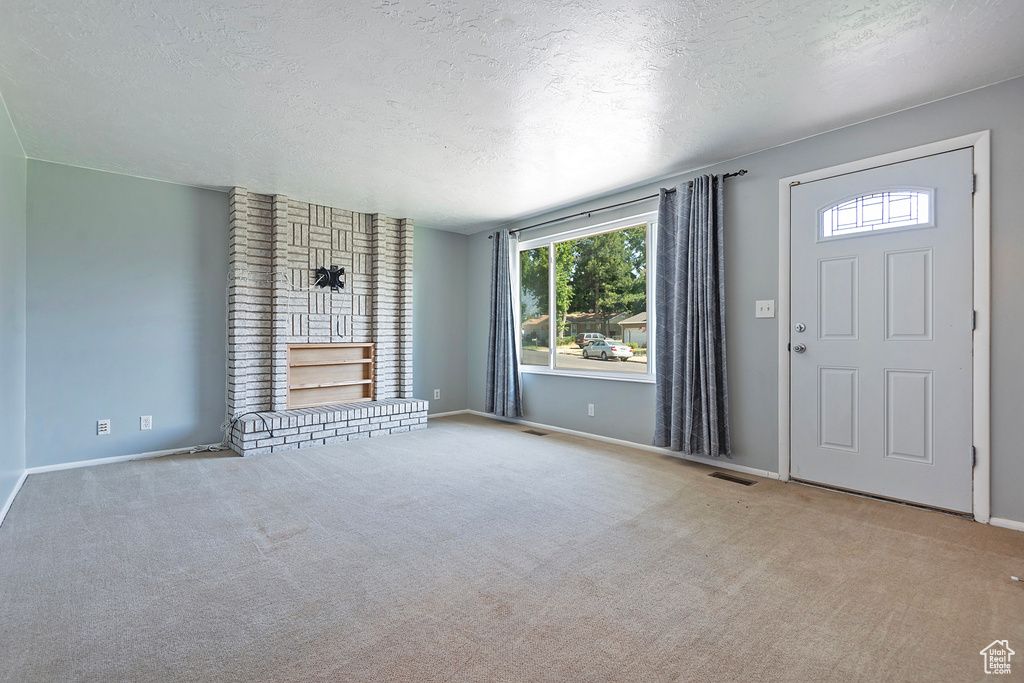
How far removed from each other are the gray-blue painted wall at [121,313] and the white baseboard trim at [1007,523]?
578 cm

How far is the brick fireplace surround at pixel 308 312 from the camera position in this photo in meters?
4.42

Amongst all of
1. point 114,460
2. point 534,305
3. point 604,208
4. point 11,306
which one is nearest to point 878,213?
point 604,208

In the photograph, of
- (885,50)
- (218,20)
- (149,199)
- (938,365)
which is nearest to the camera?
(218,20)

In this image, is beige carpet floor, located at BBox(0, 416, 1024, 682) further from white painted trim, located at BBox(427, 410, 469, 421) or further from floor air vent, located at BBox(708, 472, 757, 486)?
white painted trim, located at BBox(427, 410, 469, 421)

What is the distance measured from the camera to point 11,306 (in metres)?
3.10

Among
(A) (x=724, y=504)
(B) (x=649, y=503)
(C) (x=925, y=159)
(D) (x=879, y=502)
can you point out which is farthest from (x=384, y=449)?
(C) (x=925, y=159)

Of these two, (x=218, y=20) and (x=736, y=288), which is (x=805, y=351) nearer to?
(x=736, y=288)

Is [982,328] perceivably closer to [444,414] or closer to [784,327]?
[784,327]

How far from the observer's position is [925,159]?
280 centimetres

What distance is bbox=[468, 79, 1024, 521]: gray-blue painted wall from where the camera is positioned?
254 centimetres

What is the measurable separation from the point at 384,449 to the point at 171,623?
2.62 metres

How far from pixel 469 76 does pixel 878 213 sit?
2.68m

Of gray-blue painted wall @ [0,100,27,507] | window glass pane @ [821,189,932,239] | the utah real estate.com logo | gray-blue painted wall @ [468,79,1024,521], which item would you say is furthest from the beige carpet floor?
window glass pane @ [821,189,932,239]

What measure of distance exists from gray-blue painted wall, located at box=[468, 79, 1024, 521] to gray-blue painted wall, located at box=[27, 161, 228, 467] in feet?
10.9
